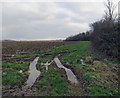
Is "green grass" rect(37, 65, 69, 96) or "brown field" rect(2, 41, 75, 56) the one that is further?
"brown field" rect(2, 41, 75, 56)

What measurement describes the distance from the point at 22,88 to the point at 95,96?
3.46 m

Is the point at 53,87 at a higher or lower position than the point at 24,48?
lower

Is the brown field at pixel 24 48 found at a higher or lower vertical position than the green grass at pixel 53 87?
higher

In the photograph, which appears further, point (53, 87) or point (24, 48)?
point (24, 48)

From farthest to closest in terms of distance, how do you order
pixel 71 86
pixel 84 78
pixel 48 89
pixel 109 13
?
pixel 109 13 → pixel 84 78 → pixel 71 86 → pixel 48 89

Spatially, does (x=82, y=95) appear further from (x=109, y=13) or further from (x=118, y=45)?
(x=109, y=13)

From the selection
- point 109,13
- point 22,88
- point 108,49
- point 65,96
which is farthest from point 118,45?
point 109,13

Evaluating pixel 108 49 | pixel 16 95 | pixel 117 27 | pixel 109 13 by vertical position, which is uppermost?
pixel 109 13

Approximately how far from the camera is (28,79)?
22.1ft

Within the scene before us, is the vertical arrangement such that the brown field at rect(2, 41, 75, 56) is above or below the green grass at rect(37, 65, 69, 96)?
above

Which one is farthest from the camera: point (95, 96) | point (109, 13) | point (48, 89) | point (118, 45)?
point (109, 13)

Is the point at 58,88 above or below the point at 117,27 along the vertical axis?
below

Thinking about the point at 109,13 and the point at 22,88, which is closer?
the point at 22,88

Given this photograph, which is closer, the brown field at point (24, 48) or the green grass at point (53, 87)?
the green grass at point (53, 87)
